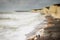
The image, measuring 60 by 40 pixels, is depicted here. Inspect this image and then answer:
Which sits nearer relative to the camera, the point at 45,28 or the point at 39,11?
the point at 45,28

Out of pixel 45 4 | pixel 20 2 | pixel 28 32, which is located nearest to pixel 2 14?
pixel 20 2

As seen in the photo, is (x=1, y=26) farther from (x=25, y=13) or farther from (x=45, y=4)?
(x=45, y=4)

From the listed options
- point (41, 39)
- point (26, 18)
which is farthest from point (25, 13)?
point (41, 39)

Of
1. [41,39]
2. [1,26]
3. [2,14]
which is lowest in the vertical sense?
[41,39]

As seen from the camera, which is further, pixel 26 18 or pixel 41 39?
pixel 26 18

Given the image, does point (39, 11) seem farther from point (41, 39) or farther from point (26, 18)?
point (41, 39)

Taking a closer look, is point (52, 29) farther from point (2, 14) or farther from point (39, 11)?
point (2, 14)

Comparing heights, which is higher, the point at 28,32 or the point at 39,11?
the point at 39,11

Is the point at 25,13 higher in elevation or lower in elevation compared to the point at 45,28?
higher
